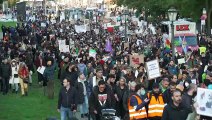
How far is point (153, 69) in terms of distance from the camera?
55.9 ft

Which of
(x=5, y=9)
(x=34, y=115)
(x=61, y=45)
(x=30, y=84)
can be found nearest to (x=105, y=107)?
(x=34, y=115)

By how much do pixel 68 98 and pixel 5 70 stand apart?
942 centimetres

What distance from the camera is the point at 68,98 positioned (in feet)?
50.2

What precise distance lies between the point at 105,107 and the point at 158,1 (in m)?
48.3

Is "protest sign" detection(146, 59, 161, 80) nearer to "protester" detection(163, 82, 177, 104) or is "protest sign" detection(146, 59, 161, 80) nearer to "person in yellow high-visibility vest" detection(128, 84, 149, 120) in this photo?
"protester" detection(163, 82, 177, 104)

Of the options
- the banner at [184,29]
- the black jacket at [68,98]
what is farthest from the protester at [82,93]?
the banner at [184,29]

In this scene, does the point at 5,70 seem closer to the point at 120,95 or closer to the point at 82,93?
the point at 82,93

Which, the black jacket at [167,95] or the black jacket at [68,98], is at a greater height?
the black jacket at [167,95]

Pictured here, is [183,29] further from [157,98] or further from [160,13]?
[160,13]

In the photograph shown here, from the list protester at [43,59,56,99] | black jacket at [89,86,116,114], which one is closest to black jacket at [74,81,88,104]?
black jacket at [89,86,116,114]

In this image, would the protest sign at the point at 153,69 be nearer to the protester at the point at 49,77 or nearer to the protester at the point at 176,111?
the protester at the point at 176,111

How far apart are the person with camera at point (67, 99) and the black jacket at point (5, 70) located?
9099 mm

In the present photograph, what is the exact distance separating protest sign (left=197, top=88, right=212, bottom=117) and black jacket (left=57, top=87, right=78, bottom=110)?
4502 mm

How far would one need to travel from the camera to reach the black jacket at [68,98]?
1532 cm
